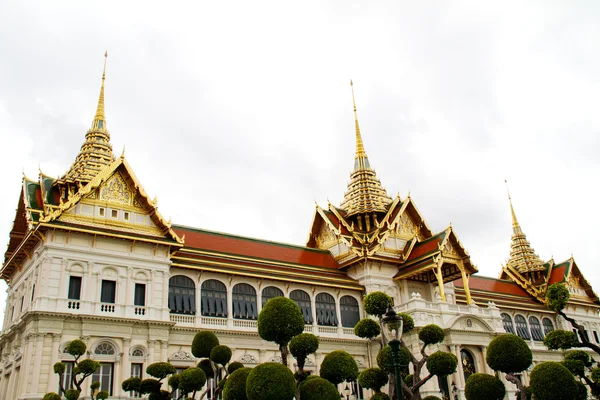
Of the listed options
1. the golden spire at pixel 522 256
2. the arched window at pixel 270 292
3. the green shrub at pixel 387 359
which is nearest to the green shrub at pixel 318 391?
the green shrub at pixel 387 359

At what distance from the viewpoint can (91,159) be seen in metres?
34.3

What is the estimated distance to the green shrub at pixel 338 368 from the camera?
818 inches

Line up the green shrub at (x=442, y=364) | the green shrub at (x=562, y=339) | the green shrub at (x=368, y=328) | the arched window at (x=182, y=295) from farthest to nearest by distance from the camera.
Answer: the arched window at (x=182, y=295), the green shrub at (x=562, y=339), the green shrub at (x=368, y=328), the green shrub at (x=442, y=364)

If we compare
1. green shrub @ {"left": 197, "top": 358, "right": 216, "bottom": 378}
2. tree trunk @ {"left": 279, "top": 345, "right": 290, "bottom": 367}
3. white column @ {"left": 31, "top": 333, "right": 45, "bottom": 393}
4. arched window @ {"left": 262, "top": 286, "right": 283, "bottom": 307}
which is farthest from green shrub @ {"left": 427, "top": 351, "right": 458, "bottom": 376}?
white column @ {"left": 31, "top": 333, "right": 45, "bottom": 393}

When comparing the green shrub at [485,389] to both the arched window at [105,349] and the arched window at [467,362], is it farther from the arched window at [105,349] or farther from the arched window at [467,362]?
the arched window at [105,349]

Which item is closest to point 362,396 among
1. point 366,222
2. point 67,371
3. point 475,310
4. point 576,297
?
point 475,310

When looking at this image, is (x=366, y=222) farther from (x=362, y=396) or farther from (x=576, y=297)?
(x=576, y=297)

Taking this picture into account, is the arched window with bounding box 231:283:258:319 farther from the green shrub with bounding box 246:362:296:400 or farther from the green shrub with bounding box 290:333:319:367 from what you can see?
the green shrub with bounding box 246:362:296:400

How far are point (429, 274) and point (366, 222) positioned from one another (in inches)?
246

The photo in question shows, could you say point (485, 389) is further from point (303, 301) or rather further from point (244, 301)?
point (303, 301)

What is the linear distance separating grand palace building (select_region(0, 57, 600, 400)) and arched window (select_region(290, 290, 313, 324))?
9 cm

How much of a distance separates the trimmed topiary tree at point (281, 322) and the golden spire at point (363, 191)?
24655 millimetres

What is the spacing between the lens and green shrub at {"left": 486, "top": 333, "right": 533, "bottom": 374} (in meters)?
22.5

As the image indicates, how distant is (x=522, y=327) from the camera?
156ft
